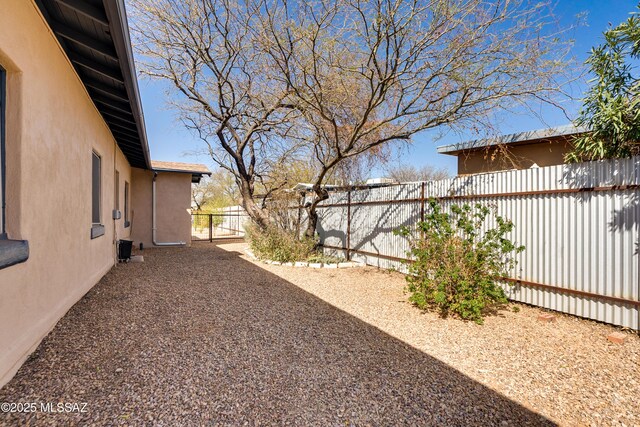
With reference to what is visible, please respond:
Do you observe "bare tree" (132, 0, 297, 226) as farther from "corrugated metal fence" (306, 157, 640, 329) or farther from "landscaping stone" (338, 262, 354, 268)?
"corrugated metal fence" (306, 157, 640, 329)

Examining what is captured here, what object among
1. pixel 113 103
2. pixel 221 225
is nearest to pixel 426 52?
pixel 113 103

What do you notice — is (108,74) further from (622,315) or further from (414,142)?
(622,315)

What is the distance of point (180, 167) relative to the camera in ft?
39.9

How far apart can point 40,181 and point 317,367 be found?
3.09 meters

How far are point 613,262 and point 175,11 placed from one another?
28.3 feet

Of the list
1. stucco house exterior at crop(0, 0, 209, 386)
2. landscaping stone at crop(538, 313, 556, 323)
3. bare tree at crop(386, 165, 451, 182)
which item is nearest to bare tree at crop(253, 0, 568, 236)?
stucco house exterior at crop(0, 0, 209, 386)

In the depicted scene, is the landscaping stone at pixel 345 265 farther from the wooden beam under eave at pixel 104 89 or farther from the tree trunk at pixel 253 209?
the wooden beam under eave at pixel 104 89

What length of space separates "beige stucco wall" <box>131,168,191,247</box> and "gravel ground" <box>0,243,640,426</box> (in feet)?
24.1

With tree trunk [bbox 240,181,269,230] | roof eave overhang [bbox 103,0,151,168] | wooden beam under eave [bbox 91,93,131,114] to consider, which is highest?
wooden beam under eave [bbox 91,93,131,114]

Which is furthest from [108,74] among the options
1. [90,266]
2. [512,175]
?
[512,175]

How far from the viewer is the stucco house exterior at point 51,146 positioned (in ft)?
8.34

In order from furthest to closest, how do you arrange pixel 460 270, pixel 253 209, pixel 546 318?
pixel 253 209, pixel 460 270, pixel 546 318

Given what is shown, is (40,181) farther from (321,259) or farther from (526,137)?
(526,137)

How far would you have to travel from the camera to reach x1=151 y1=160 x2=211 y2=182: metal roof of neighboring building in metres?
11.5
